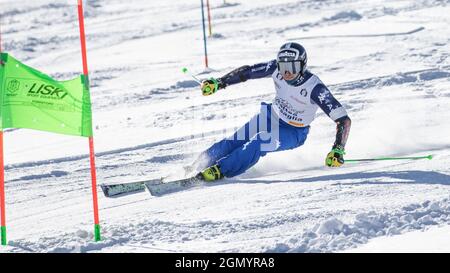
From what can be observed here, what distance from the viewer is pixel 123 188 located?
25.9 ft

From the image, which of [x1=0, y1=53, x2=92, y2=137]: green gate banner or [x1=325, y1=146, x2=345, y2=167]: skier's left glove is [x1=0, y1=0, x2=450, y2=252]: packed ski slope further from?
[x1=0, y1=53, x2=92, y2=137]: green gate banner

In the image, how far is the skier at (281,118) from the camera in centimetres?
781

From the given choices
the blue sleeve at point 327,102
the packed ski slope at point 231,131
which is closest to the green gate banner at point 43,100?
the packed ski slope at point 231,131

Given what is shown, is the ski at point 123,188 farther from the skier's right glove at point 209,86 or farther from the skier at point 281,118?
the skier's right glove at point 209,86

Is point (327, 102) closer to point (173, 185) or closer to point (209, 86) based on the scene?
point (209, 86)

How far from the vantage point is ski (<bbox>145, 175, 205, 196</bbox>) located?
7.77 meters

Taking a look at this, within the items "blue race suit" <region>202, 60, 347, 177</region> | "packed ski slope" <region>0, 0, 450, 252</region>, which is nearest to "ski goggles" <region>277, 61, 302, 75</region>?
"blue race suit" <region>202, 60, 347, 177</region>

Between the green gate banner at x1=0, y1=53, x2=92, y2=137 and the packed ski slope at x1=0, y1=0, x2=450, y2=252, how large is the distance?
947 millimetres

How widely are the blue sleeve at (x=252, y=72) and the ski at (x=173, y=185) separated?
1.28m

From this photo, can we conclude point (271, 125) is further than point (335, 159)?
Yes

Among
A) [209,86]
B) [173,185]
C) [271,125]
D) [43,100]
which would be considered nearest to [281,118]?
[271,125]

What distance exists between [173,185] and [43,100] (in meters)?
2.04
